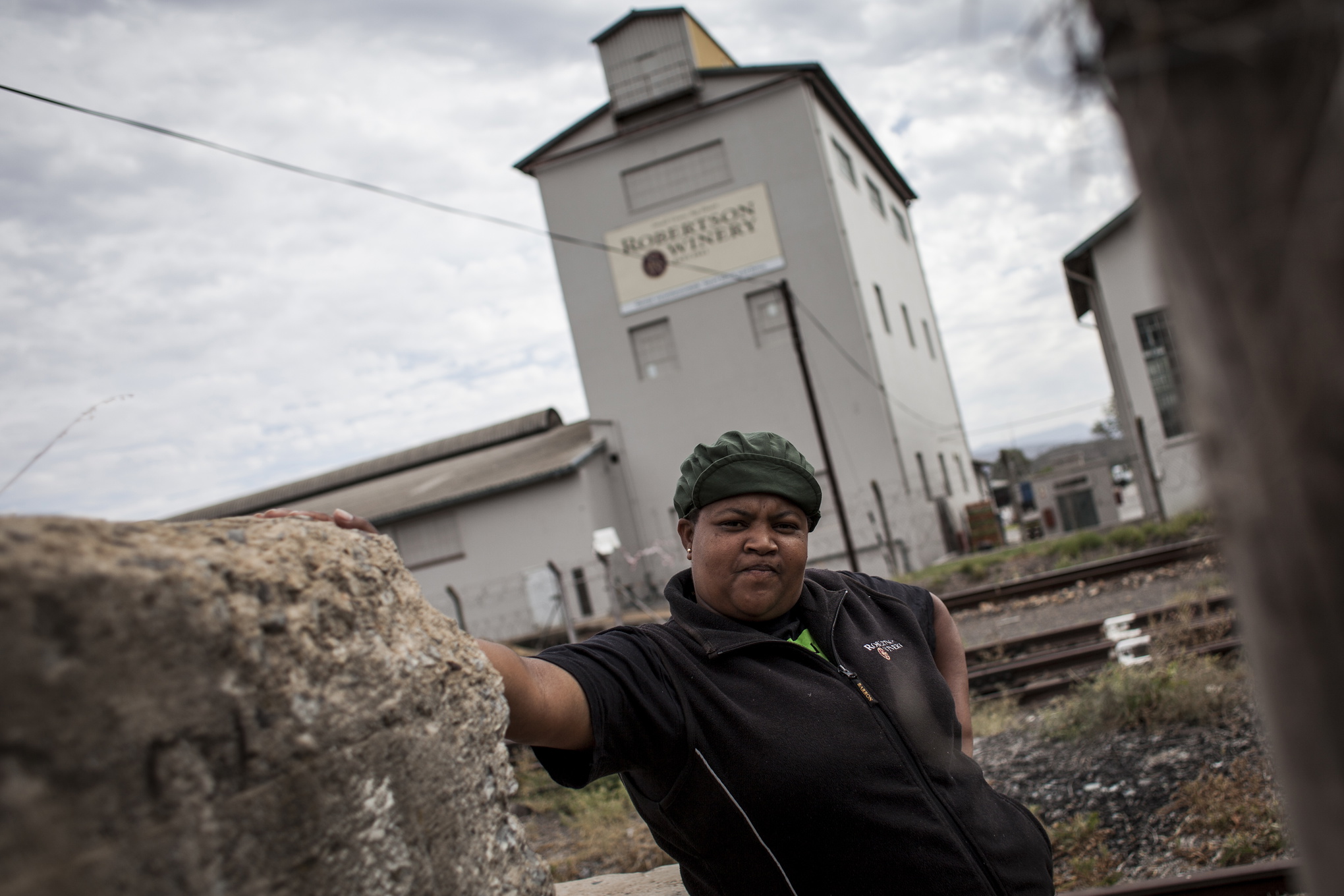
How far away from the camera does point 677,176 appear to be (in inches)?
955

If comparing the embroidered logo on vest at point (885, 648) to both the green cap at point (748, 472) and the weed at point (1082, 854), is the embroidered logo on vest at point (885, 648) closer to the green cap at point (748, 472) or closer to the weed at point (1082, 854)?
the green cap at point (748, 472)

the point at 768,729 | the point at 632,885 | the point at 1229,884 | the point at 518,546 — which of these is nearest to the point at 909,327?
the point at 518,546

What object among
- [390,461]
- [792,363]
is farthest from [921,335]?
[390,461]

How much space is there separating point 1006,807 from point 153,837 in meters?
2.18

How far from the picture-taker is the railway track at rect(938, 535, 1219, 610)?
39.9 ft

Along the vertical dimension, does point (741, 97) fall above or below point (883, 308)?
above

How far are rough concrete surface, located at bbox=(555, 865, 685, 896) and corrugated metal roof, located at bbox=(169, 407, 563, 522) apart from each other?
25.4 metres

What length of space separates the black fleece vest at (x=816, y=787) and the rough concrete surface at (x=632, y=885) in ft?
2.70

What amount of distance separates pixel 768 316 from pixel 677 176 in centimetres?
476

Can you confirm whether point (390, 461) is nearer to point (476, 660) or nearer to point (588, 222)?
point (588, 222)

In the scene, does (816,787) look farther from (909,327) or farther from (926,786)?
(909,327)

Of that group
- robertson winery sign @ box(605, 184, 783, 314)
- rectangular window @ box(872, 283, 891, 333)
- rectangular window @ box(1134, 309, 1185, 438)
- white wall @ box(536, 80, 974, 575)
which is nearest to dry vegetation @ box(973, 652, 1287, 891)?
rectangular window @ box(1134, 309, 1185, 438)

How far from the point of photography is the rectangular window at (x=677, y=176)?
2392cm

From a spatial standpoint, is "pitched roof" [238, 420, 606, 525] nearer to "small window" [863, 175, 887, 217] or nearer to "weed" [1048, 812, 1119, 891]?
"small window" [863, 175, 887, 217]
